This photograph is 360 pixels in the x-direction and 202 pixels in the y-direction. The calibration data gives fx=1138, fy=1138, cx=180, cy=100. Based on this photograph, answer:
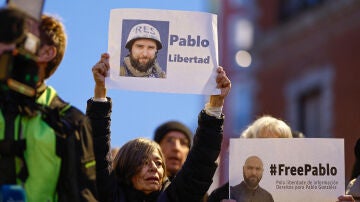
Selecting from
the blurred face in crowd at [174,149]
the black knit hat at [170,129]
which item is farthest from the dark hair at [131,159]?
the black knit hat at [170,129]

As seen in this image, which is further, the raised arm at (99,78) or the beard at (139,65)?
the beard at (139,65)

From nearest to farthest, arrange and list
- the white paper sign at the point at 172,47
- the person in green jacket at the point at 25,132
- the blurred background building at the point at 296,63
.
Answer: the person in green jacket at the point at 25,132, the white paper sign at the point at 172,47, the blurred background building at the point at 296,63

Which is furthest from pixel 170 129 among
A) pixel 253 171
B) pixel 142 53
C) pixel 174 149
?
pixel 142 53

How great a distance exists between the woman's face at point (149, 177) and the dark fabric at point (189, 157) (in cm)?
20

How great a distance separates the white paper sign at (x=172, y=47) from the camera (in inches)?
247

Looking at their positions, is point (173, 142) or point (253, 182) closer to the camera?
point (253, 182)

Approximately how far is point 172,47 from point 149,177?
754mm

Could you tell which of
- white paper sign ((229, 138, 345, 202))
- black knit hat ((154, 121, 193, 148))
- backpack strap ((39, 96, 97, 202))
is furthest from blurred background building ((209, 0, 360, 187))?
backpack strap ((39, 96, 97, 202))

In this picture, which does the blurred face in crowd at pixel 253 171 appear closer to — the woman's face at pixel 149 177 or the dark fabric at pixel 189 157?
the dark fabric at pixel 189 157

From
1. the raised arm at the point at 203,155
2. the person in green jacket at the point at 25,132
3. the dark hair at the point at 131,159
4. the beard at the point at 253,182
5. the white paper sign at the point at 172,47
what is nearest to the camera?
the person in green jacket at the point at 25,132

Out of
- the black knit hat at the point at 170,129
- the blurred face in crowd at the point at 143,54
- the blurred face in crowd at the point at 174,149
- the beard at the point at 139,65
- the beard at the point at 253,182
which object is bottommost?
the beard at the point at 253,182

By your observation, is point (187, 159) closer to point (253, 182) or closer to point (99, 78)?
point (253, 182)

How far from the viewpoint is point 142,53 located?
20.8 feet

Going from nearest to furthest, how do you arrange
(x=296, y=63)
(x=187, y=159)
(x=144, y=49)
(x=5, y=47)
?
(x=5, y=47)
(x=187, y=159)
(x=144, y=49)
(x=296, y=63)
